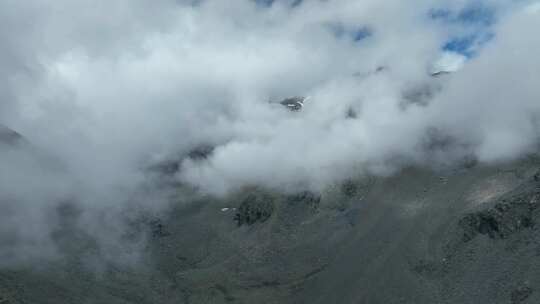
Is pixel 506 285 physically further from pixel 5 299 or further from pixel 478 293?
pixel 5 299

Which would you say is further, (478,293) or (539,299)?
(478,293)

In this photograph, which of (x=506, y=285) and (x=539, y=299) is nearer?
(x=539, y=299)

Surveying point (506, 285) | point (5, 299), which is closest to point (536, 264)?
point (506, 285)

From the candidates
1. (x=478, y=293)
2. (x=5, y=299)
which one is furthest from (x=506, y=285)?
(x=5, y=299)

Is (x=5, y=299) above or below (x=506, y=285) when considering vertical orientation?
above

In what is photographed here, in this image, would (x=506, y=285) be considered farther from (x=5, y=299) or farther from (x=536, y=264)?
(x=5, y=299)

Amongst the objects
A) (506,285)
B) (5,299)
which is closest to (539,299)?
(506,285)

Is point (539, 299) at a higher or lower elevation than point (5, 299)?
lower

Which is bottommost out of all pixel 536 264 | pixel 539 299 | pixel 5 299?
pixel 539 299
